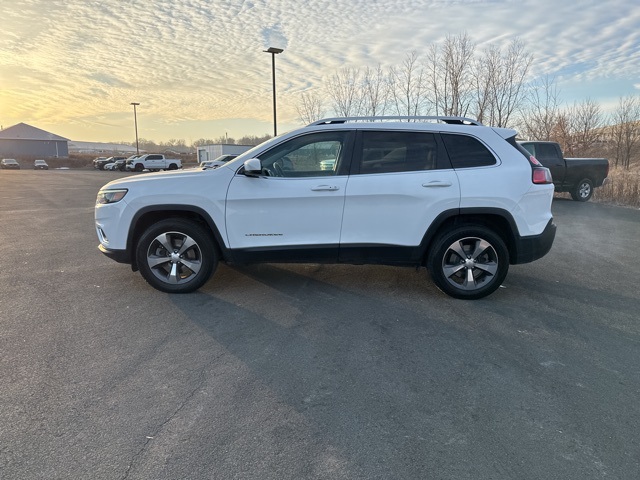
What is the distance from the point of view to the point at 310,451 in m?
2.26

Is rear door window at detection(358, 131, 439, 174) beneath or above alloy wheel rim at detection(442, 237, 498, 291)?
above

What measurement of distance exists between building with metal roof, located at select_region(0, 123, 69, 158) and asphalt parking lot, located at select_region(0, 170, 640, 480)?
81.0m

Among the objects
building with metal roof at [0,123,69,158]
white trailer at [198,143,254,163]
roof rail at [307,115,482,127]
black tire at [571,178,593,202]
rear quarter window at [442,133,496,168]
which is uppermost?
building with metal roof at [0,123,69,158]

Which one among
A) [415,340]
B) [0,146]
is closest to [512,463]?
[415,340]

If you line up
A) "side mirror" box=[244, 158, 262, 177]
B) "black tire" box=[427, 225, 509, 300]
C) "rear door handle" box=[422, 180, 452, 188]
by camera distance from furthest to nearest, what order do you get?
"black tire" box=[427, 225, 509, 300] < "rear door handle" box=[422, 180, 452, 188] < "side mirror" box=[244, 158, 262, 177]

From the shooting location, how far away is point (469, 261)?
4.52m

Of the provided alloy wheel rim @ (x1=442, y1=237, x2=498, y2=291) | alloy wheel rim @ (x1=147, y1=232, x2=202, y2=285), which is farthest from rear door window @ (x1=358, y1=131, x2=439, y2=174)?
alloy wheel rim @ (x1=147, y1=232, x2=202, y2=285)

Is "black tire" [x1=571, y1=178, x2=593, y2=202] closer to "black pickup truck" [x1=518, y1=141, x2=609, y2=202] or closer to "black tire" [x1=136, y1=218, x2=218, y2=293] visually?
"black pickup truck" [x1=518, y1=141, x2=609, y2=202]

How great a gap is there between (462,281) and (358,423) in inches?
104

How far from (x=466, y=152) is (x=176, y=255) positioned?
3508 millimetres

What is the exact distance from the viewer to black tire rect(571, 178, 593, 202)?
44.9ft

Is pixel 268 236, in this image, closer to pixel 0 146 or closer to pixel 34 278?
pixel 34 278

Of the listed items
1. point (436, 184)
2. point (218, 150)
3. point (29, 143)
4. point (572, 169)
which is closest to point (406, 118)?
point (436, 184)

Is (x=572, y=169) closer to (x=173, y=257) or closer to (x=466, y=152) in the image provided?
(x=466, y=152)
